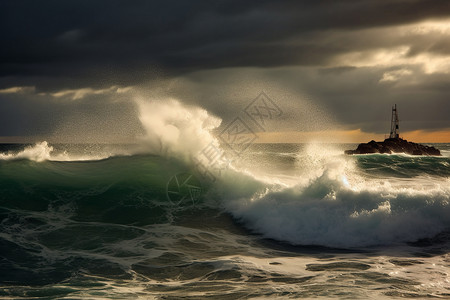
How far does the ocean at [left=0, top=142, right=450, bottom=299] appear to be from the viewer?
824 centimetres

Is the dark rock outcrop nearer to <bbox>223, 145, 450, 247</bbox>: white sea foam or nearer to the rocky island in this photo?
the rocky island

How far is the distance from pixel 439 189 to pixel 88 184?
13.3m

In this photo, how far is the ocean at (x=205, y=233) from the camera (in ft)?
27.0

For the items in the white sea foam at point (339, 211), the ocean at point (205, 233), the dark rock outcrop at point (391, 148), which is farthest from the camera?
the dark rock outcrop at point (391, 148)

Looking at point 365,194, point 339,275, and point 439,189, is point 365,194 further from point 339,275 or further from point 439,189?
point 339,275

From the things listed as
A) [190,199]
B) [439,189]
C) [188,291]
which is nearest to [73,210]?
[190,199]

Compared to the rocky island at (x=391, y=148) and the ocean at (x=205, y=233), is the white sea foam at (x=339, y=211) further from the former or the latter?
the rocky island at (x=391, y=148)

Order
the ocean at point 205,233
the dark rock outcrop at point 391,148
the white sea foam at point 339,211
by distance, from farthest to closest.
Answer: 1. the dark rock outcrop at point 391,148
2. the white sea foam at point 339,211
3. the ocean at point 205,233

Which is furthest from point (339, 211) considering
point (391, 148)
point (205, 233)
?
point (391, 148)

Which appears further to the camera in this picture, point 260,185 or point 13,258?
point 260,185

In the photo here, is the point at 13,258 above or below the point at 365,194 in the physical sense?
below

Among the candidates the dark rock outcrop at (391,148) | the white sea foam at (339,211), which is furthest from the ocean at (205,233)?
the dark rock outcrop at (391,148)

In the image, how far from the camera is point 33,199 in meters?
15.2

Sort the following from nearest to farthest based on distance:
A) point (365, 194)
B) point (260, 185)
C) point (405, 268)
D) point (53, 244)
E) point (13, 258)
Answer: point (405, 268)
point (13, 258)
point (53, 244)
point (365, 194)
point (260, 185)
